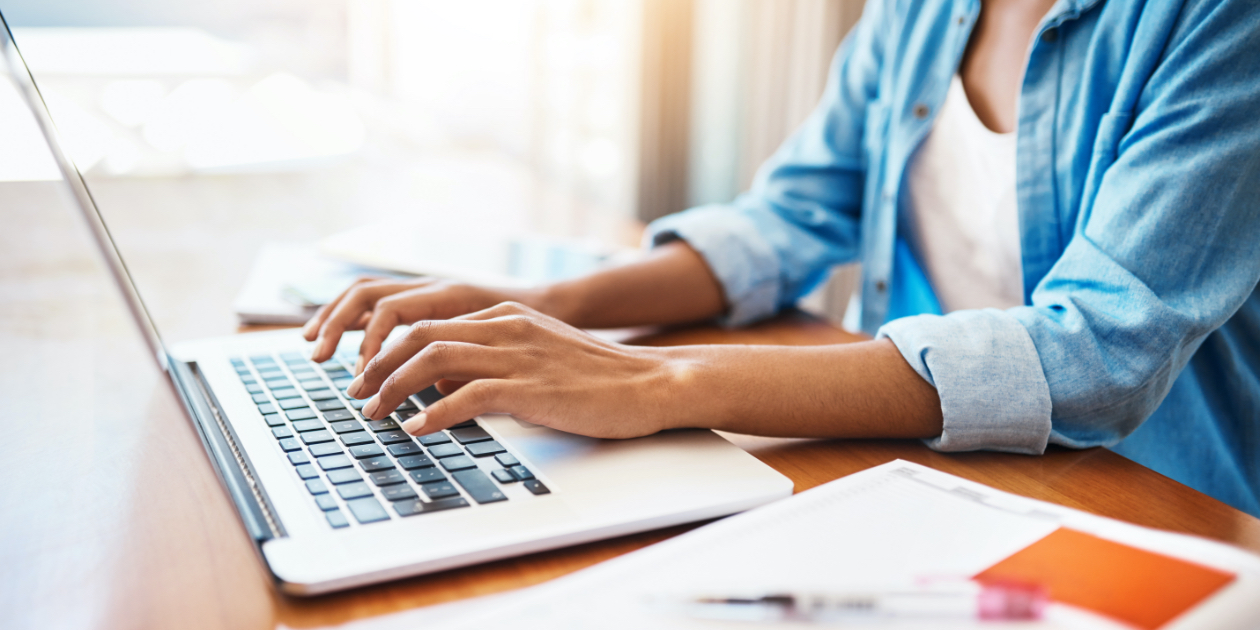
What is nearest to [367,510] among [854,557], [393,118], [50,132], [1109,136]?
[854,557]

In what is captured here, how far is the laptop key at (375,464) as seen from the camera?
44cm

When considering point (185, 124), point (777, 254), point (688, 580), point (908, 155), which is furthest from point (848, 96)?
point (185, 124)

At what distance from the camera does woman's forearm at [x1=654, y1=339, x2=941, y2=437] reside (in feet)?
1.69

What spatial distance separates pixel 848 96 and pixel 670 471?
2.24 ft

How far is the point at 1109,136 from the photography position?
25.2 inches

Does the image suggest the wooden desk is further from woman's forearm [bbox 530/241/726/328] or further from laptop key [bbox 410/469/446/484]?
woman's forearm [bbox 530/241/726/328]

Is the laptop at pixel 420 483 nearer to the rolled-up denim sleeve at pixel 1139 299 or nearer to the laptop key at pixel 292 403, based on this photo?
the laptop key at pixel 292 403

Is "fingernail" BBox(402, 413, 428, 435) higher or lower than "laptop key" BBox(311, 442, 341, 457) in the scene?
higher

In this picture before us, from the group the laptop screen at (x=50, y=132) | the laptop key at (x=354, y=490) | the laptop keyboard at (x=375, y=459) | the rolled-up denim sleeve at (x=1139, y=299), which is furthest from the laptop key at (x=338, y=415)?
the rolled-up denim sleeve at (x=1139, y=299)

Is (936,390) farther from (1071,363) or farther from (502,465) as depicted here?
(502,465)

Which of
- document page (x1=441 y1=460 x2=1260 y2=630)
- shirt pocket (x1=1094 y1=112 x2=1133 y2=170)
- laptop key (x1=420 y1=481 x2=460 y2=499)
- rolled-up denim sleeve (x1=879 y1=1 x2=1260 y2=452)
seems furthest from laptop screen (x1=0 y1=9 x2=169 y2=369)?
shirt pocket (x1=1094 y1=112 x2=1133 y2=170)

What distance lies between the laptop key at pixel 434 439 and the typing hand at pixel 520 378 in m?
0.02

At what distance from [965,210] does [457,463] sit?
0.63m

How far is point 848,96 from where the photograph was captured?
100cm
